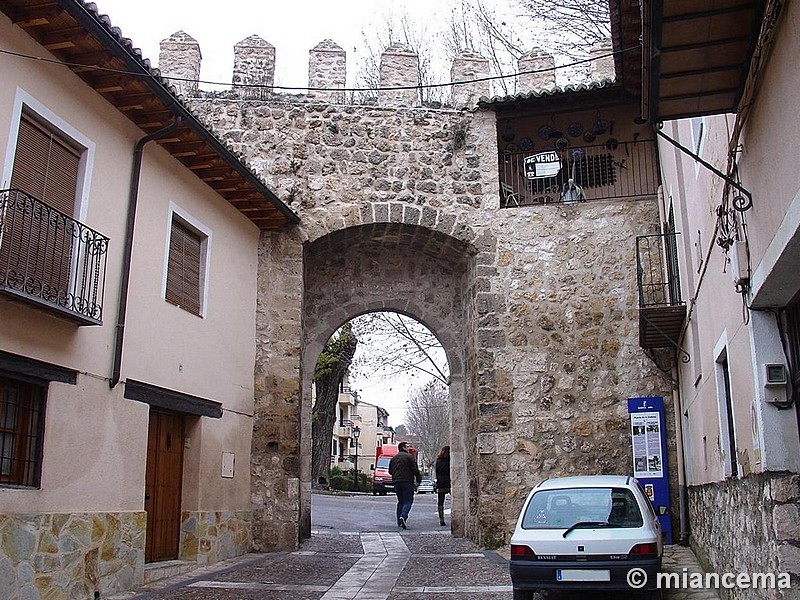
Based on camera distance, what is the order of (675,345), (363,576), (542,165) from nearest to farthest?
1. (363,576)
2. (675,345)
3. (542,165)

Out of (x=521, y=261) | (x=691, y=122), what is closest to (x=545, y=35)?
(x=521, y=261)

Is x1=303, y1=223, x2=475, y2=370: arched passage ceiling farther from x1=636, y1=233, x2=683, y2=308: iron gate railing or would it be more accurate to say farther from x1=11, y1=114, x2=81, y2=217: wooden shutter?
x1=11, y1=114, x2=81, y2=217: wooden shutter

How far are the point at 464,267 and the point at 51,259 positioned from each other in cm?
772

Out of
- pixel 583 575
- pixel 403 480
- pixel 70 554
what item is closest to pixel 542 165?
pixel 403 480

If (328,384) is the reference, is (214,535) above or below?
below

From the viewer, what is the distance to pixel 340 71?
12766 mm

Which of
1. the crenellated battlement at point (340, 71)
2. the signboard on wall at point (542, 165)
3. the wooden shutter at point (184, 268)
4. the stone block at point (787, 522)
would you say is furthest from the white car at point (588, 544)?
the crenellated battlement at point (340, 71)

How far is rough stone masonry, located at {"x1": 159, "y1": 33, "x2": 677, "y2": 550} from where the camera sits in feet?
38.2

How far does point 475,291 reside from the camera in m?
12.3

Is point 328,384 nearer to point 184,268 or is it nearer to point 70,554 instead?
point 184,268

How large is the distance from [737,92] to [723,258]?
6.08ft

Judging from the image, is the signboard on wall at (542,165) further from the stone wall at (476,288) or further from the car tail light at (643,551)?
the car tail light at (643,551)

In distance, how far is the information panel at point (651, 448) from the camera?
36.4ft

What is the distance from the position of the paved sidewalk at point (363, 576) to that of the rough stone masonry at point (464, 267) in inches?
35.9
